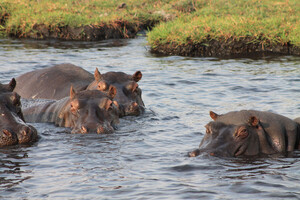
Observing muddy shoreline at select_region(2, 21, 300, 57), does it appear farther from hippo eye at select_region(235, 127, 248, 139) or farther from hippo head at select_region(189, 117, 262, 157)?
hippo eye at select_region(235, 127, 248, 139)

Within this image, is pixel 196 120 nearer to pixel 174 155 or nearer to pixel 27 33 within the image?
pixel 174 155

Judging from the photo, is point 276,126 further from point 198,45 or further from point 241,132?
point 198,45

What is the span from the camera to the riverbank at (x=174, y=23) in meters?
16.2

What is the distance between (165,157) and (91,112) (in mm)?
1489

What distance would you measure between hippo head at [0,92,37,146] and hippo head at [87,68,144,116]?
7.83 ft

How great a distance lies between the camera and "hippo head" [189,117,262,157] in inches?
259

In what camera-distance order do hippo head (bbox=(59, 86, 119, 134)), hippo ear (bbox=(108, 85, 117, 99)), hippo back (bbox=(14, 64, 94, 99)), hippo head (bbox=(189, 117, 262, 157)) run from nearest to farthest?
hippo head (bbox=(189, 117, 262, 157))
hippo head (bbox=(59, 86, 119, 134))
hippo ear (bbox=(108, 85, 117, 99))
hippo back (bbox=(14, 64, 94, 99))

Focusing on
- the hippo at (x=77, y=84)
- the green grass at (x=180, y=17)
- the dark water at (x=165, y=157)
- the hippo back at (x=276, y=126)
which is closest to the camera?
the dark water at (x=165, y=157)

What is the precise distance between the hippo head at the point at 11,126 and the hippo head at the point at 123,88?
7.83ft

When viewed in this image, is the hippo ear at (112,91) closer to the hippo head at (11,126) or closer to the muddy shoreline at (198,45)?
the hippo head at (11,126)

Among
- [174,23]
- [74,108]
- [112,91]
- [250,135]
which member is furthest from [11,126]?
[174,23]

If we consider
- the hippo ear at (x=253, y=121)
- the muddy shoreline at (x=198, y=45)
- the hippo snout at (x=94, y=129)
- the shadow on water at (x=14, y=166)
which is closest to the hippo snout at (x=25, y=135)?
the shadow on water at (x=14, y=166)

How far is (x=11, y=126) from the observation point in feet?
23.1

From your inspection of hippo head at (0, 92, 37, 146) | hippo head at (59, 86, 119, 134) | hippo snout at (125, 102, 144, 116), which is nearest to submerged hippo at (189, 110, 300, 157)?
hippo head at (59, 86, 119, 134)
